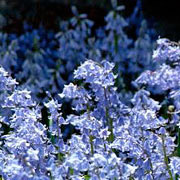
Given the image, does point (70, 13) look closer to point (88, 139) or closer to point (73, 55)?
point (73, 55)

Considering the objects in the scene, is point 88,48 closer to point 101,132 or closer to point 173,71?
point 173,71

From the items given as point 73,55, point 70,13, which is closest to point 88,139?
point 73,55

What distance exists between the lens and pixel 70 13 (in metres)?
9.70

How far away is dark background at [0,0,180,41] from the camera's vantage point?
9078mm

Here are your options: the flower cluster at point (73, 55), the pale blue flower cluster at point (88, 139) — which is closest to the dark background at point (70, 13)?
the flower cluster at point (73, 55)

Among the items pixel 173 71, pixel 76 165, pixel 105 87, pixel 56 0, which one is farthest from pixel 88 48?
pixel 56 0

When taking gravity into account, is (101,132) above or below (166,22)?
below

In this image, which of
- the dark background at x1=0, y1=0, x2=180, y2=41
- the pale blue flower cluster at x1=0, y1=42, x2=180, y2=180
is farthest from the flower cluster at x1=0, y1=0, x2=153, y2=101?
the pale blue flower cluster at x1=0, y1=42, x2=180, y2=180

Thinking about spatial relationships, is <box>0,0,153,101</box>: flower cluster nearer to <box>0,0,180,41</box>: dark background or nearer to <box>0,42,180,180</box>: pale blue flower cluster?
<box>0,0,180,41</box>: dark background

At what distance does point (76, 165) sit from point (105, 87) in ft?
3.10

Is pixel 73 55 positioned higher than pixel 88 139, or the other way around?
pixel 73 55

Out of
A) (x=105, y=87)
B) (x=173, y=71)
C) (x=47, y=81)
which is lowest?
(x=105, y=87)

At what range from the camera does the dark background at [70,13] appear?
9.08 metres

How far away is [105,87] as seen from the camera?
3900mm
